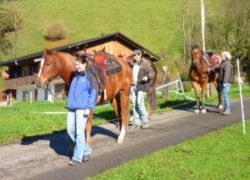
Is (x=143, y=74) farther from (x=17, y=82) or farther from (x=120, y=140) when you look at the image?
(x=17, y=82)

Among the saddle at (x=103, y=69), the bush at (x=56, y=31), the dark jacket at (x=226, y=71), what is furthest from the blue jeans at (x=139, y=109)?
the bush at (x=56, y=31)

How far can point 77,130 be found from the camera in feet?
31.8

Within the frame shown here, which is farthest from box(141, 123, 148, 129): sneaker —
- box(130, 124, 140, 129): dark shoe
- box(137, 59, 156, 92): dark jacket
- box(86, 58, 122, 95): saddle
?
box(86, 58, 122, 95): saddle

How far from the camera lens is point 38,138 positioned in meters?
13.1

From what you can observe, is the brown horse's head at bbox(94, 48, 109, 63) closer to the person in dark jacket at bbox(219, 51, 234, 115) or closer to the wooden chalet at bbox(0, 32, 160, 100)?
the person in dark jacket at bbox(219, 51, 234, 115)

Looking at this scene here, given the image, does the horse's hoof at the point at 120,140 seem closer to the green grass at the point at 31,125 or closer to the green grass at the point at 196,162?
the green grass at the point at 196,162

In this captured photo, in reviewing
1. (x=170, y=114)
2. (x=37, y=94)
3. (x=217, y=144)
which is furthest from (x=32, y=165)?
(x=37, y=94)

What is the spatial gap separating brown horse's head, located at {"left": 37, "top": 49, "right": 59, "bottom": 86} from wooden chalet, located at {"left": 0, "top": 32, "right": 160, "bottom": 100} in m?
33.3

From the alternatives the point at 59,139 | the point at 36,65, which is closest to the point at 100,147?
the point at 59,139

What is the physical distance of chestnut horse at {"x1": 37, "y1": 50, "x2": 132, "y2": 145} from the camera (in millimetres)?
10086

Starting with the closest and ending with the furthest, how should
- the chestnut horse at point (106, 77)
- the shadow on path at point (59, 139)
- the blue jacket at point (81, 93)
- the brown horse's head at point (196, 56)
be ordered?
1. the blue jacket at point (81, 93)
2. the chestnut horse at point (106, 77)
3. the shadow on path at point (59, 139)
4. the brown horse's head at point (196, 56)

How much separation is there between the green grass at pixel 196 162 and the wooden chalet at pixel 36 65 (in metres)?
33.5

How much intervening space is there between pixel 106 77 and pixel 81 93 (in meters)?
1.83

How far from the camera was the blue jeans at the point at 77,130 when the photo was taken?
9.69 m
